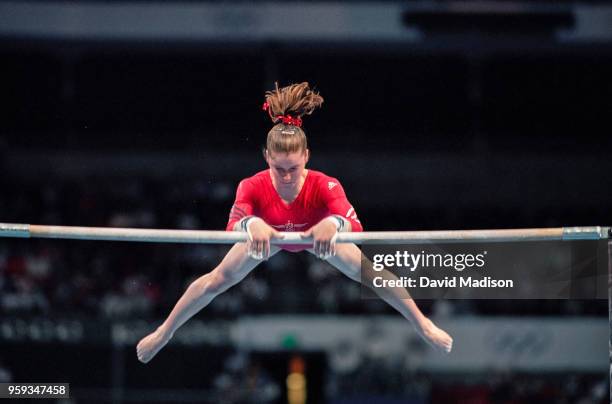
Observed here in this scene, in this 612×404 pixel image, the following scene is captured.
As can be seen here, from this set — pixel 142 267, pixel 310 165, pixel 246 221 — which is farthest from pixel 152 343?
pixel 310 165

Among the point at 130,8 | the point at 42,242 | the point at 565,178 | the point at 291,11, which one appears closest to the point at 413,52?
the point at 291,11

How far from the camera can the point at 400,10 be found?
37.8 ft

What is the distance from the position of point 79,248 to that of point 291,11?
447cm

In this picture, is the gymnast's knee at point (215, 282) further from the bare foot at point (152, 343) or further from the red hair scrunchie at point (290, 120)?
the red hair scrunchie at point (290, 120)

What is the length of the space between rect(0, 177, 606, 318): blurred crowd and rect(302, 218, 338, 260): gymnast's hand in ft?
17.9

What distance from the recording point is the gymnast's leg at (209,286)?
4.43 metres

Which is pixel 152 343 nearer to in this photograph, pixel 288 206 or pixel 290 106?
pixel 288 206

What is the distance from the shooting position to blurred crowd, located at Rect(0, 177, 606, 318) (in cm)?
1009

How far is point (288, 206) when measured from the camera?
451 cm

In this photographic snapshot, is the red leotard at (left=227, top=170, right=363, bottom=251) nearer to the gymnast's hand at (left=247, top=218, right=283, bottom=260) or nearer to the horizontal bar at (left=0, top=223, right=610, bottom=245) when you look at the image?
the horizontal bar at (left=0, top=223, right=610, bottom=245)

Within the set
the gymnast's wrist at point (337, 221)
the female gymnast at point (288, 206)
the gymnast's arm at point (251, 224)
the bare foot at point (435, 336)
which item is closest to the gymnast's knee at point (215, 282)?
the female gymnast at point (288, 206)

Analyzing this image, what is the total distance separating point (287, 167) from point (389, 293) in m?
0.92

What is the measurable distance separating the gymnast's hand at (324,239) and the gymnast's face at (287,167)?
370mm

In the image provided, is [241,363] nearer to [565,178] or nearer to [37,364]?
[37,364]
